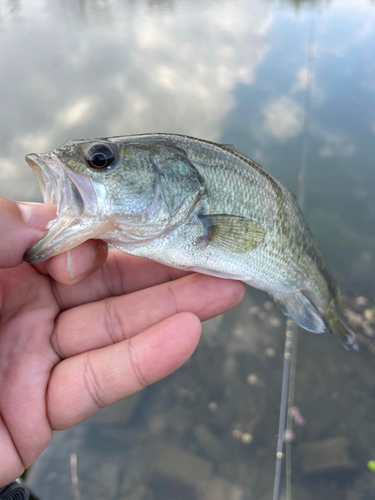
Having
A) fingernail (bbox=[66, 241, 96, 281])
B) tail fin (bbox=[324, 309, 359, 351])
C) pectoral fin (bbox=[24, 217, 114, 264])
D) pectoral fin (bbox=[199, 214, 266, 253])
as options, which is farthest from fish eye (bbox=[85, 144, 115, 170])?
tail fin (bbox=[324, 309, 359, 351])

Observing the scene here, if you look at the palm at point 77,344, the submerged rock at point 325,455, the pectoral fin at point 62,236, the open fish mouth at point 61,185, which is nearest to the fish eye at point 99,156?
the open fish mouth at point 61,185

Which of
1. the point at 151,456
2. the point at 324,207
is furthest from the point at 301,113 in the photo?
the point at 151,456

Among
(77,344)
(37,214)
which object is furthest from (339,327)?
(37,214)

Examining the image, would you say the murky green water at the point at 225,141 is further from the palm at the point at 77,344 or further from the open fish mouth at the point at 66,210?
the open fish mouth at the point at 66,210

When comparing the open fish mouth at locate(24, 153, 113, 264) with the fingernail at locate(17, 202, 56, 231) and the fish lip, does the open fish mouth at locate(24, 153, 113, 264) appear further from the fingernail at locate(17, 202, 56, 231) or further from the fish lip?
the fingernail at locate(17, 202, 56, 231)

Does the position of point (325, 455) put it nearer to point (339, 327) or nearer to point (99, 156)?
point (339, 327)
